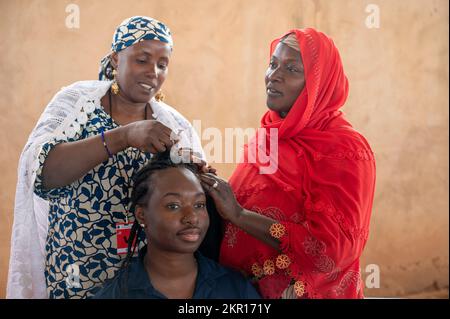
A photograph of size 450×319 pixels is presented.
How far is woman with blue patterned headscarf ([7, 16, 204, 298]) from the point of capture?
1.99 metres

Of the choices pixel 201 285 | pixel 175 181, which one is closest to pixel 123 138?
pixel 175 181

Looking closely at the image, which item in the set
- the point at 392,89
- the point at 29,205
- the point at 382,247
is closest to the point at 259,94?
the point at 392,89

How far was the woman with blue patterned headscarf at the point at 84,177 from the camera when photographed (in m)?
1.99

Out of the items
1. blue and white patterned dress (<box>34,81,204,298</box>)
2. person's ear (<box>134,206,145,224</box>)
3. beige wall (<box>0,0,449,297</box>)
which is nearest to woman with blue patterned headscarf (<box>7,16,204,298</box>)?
blue and white patterned dress (<box>34,81,204,298</box>)

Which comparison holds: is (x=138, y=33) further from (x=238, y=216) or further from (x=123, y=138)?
(x=238, y=216)

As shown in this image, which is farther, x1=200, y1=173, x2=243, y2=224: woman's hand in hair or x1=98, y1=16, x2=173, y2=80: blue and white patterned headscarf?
x1=98, y1=16, x2=173, y2=80: blue and white patterned headscarf

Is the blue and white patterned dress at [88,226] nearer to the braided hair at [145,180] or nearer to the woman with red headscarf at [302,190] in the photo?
the braided hair at [145,180]

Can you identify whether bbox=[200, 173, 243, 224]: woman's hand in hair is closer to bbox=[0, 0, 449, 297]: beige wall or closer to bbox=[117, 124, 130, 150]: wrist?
bbox=[117, 124, 130, 150]: wrist

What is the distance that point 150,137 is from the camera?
72.8 inches

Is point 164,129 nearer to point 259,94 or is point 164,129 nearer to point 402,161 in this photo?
point 259,94

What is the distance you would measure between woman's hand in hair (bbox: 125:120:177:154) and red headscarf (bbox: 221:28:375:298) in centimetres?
44

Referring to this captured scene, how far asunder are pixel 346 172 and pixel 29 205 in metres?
1.22

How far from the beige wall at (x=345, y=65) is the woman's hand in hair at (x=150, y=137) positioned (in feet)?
9.67

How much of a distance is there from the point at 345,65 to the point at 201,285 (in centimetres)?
384
